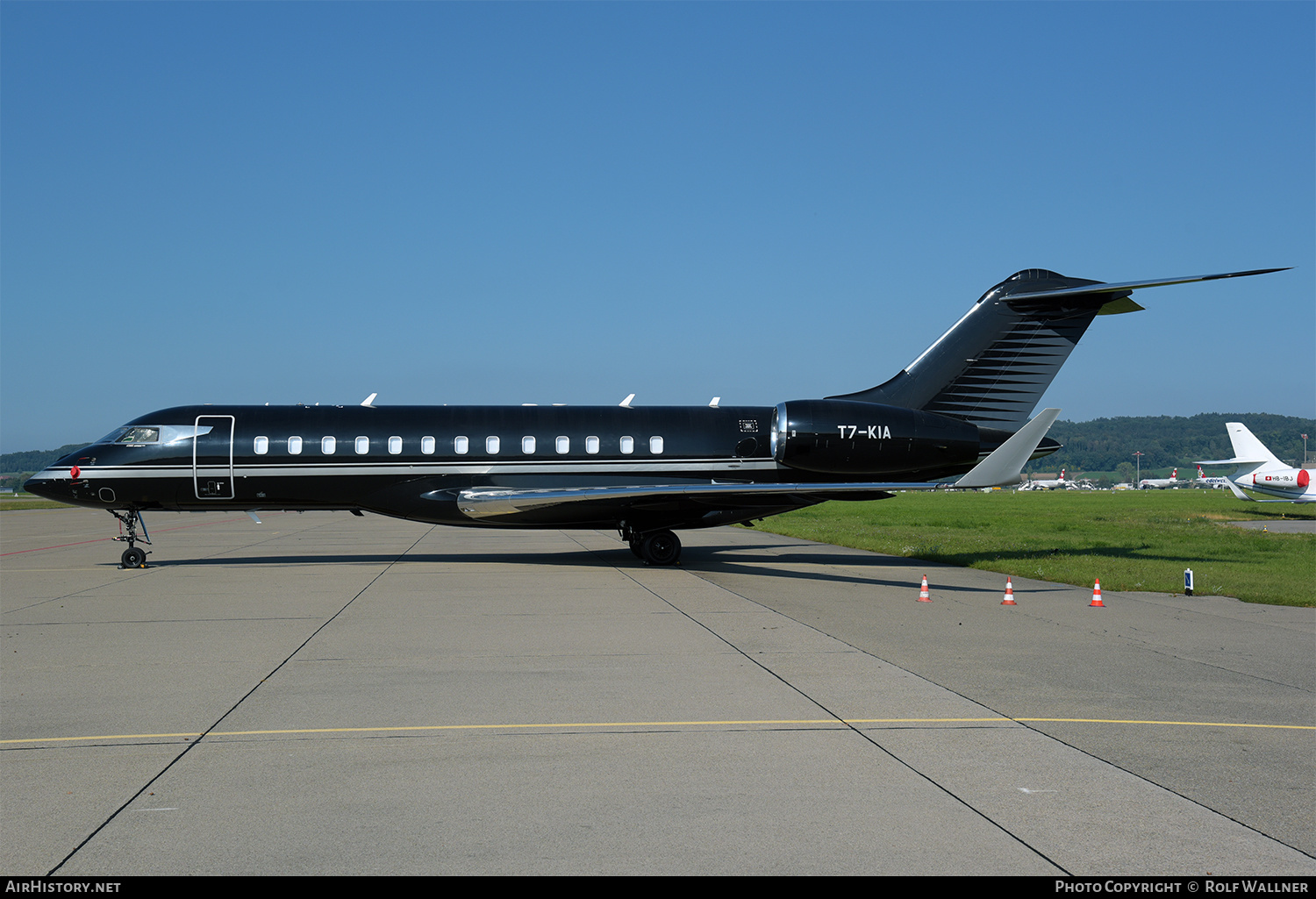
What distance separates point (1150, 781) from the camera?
5805 millimetres

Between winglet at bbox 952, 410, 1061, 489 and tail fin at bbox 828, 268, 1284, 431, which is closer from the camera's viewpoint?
winglet at bbox 952, 410, 1061, 489

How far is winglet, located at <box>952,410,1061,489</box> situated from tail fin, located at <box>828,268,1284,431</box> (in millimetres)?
5582

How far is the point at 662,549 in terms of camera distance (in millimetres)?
19891

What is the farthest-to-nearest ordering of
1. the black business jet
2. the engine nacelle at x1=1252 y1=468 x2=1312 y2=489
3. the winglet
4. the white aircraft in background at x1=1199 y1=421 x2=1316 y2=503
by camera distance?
the white aircraft in background at x1=1199 y1=421 x2=1316 y2=503, the engine nacelle at x1=1252 y1=468 x2=1312 y2=489, the black business jet, the winglet

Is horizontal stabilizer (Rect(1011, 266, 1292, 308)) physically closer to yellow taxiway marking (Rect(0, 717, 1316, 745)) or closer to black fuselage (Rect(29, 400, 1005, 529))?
black fuselage (Rect(29, 400, 1005, 529))

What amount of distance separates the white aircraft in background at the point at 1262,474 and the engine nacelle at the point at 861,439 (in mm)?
36187

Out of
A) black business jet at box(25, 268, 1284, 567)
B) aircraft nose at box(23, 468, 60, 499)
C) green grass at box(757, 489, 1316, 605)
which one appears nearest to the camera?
green grass at box(757, 489, 1316, 605)

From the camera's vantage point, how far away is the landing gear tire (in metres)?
19.9

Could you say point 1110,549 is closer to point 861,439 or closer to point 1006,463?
point 861,439

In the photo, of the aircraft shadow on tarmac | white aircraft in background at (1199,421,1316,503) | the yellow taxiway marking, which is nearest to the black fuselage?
the aircraft shadow on tarmac

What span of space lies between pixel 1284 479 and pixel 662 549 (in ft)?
145

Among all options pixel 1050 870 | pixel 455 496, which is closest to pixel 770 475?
pixel 455 496

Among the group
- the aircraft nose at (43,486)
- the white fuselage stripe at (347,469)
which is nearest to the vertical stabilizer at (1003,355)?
the white fuselage stripe at (347,469)

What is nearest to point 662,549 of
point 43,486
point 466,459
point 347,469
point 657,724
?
point 466,459
